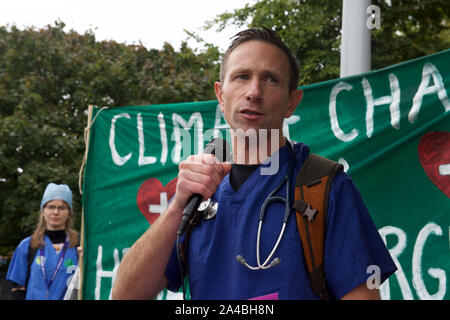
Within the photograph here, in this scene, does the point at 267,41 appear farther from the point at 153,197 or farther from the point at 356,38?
the point at 153,197

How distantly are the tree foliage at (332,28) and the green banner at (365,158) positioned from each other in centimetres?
564

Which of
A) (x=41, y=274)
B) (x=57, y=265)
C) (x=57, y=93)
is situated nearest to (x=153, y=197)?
(x=57, y=265)

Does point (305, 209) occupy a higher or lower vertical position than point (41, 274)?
lower

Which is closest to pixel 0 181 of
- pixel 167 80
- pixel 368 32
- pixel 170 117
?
pixel 167 80

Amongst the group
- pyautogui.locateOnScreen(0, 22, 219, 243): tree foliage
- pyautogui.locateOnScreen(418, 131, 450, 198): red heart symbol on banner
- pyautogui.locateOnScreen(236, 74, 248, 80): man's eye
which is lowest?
pyautogui.locateOnScreen(236, 74, 248, 80): man's eye

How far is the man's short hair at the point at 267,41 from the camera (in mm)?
1479

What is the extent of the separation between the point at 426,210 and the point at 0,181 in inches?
337

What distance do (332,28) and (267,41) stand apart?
8.68 m

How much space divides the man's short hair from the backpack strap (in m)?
0.35

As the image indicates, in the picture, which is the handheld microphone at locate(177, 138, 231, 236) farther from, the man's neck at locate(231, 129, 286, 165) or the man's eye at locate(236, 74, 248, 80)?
the man's eye at locate(236, 74, 248, 80)

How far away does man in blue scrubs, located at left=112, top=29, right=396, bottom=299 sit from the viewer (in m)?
1.25

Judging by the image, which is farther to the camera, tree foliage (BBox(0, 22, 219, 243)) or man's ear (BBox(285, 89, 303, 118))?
tree foliage (BBox(0, 22, 219, 243))

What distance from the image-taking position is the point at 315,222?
4.10 feet

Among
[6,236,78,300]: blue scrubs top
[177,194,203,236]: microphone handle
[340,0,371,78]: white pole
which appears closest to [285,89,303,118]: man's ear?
[177,194,203,236]: microphone handle
